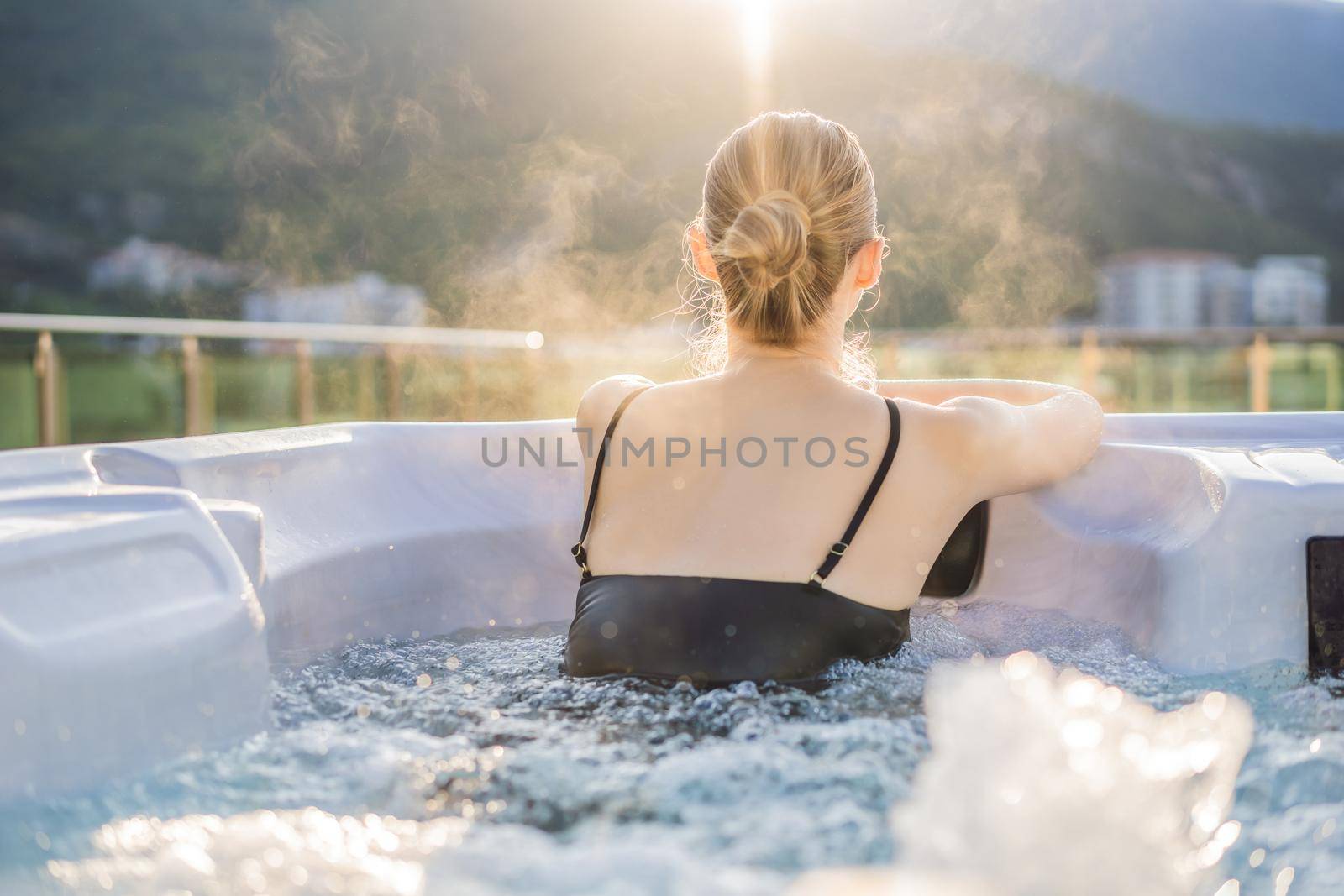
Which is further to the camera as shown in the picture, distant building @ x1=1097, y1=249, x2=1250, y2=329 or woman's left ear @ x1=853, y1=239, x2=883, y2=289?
distant building @ x1=1097, y1=249, x2=1250, y2=329

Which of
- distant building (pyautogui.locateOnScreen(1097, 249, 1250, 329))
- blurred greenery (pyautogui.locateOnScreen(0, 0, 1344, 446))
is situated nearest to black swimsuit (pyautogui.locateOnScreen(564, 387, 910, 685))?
blurred greenery (pyautogui.locateOnScreen(0, 0, 1344, 446))

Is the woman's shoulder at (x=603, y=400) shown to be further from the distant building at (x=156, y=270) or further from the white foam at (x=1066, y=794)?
the distant building at (x=156, y=270)

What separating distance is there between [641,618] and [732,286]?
15.9 inches

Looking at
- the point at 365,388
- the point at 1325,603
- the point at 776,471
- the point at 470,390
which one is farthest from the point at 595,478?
the point at 470,390

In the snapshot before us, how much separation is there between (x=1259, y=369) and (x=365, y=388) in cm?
468

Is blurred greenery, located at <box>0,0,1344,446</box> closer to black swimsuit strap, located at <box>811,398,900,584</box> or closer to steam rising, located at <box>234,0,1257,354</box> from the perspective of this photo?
steam rising, located at <box>234,0,1257,354</box>

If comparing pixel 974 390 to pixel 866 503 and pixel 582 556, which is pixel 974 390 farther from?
pixel 582 556

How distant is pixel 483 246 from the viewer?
1556cm

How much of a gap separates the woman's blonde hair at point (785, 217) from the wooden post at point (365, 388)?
4149 millimetres

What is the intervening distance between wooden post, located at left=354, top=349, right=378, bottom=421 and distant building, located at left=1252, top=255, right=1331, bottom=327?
30.0 meters

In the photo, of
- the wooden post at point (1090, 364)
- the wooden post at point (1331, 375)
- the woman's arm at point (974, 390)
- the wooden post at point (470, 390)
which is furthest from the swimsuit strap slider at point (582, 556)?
the wooden post at point (1331, 375)

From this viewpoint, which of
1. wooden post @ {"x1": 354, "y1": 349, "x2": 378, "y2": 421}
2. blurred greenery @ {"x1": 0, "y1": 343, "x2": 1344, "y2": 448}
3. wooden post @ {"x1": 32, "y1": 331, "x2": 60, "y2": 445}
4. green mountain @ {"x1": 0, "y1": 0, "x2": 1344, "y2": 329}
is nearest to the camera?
wooden post @ {"x1": 32, "y1": 331, "x2": 60, "y2": 445}

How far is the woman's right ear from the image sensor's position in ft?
4.39

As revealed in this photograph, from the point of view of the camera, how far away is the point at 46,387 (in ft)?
12.8
